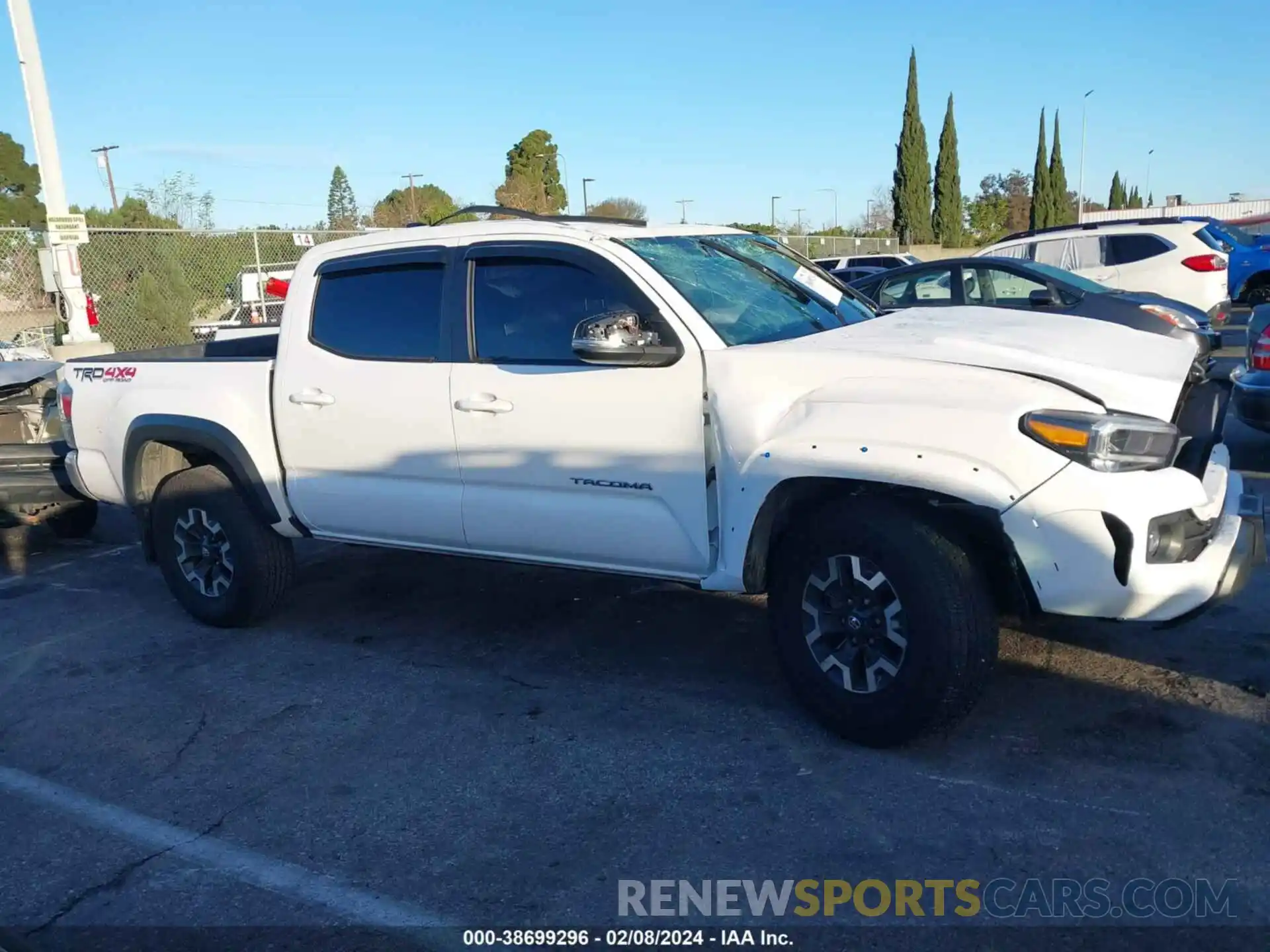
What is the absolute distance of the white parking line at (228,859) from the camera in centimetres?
321

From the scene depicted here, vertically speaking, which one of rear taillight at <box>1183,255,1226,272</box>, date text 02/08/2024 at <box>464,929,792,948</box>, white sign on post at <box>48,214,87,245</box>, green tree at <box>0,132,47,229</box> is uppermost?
green tree at <box>0,132,47,229</box>

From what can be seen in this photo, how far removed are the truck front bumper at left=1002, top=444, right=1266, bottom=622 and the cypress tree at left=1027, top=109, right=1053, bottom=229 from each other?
6021cm

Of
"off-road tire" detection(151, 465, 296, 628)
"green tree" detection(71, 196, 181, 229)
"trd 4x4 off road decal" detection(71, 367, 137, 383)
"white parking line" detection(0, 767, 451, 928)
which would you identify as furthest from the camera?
"green tree" detection(71, 196, 181, 229)

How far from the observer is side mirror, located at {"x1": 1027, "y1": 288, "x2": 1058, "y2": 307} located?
10367 millimetres

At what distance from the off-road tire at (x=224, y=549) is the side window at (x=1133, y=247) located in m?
12.8

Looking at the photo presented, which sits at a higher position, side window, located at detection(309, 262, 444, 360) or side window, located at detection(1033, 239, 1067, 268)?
side window, located at detection(309, 262, 444, 360)

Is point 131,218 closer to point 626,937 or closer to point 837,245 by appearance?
point 837,245

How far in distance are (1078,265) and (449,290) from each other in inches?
502

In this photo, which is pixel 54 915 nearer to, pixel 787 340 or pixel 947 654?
pixel 947 654

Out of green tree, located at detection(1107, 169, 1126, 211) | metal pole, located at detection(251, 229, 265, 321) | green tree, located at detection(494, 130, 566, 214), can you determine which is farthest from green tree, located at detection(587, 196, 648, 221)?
green tree, located at detection(1107, 169, 1126, 211)

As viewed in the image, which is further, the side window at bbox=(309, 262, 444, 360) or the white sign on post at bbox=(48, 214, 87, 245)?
the white sign on post at bbox=(48, 214, 87, 245)

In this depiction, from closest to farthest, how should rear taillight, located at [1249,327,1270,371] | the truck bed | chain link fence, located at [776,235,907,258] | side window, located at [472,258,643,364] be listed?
side window, located at [472,258,643,364]
the truck bed
rear taillight, located at [1249,327,1270,371]
chain link fence, located at [776,235,907,258]

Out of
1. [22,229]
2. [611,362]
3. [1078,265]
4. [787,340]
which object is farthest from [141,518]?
[1078,265]

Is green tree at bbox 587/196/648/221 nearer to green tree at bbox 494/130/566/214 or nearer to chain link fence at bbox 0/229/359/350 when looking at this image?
green tree at bbox 494/130/566/214
